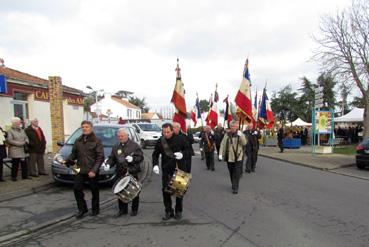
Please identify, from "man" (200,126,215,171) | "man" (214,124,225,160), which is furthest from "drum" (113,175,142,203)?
"man" (214,124,225,160)

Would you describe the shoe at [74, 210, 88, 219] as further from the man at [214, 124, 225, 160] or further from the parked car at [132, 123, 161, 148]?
the parked car at [132, 123, 161, 148]

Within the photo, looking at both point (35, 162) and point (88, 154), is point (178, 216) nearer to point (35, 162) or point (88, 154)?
point (88, 154)

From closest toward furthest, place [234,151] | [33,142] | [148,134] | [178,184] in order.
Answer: [178,184], [234,151], [33,142], [148,134]

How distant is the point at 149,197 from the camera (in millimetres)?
8523

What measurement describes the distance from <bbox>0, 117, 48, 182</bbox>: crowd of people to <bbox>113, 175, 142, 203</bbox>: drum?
4719mm

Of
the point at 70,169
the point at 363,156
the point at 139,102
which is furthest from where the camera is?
the point at 139,102

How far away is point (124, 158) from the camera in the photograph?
267 inches

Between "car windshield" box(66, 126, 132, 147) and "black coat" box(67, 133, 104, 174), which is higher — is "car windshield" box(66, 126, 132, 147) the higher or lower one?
the higher one

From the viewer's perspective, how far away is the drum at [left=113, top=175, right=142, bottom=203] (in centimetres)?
646

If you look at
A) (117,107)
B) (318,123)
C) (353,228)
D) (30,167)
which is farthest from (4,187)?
(117,107)

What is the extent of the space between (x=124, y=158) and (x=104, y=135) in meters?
4.50

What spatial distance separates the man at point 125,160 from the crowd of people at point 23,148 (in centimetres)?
429

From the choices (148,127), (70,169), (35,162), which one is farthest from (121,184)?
(148,127)

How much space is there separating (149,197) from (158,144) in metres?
2.13
